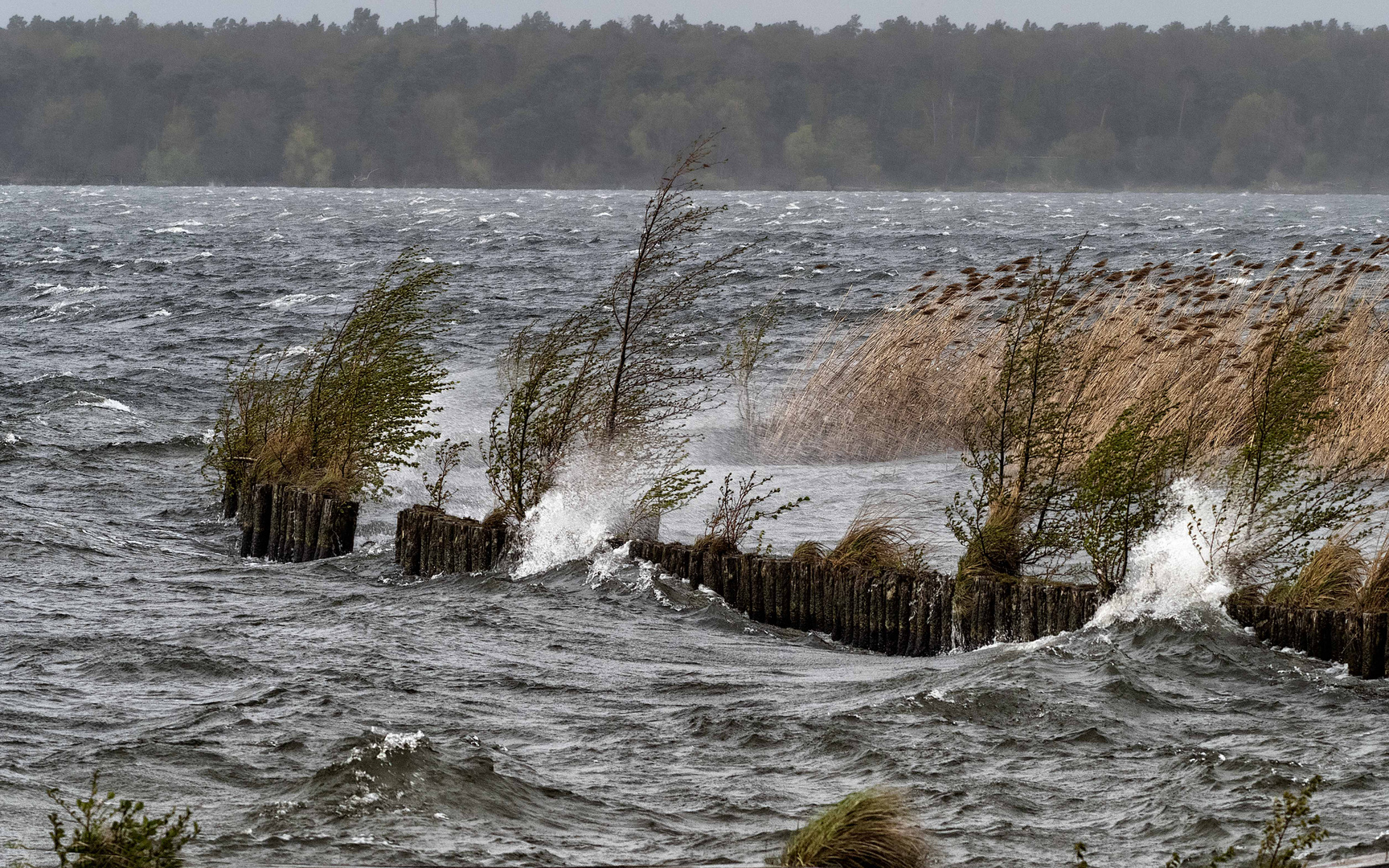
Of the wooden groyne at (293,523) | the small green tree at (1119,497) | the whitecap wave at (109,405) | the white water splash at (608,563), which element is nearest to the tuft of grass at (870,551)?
the small green tree at (1119,497)

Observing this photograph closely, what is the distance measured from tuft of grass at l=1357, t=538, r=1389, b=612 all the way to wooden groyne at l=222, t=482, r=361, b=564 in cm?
779

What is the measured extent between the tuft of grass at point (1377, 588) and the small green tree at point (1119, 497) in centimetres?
138

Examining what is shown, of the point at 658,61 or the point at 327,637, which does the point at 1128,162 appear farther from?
the point at 327,637

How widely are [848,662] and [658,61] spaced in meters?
150

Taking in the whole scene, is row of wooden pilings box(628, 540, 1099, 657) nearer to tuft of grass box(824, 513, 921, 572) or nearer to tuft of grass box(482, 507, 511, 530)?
tuft of grass box(824, 513, 921, 572)

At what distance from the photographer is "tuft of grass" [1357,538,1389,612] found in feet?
28.7

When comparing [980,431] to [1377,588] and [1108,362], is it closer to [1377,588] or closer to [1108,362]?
[1108,362]

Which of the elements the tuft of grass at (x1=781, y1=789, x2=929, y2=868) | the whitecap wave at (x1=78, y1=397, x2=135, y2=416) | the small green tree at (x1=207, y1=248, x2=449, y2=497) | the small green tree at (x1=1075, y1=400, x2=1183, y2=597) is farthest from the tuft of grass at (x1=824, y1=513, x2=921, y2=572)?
the whitecap wave at (x1=78, y1=397, x2=135, y2=416)

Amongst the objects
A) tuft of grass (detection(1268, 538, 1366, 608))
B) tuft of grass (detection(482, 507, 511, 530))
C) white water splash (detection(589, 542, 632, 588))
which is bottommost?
white water splash (detection(589, 542, 632, 588))

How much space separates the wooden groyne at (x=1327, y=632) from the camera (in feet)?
27.7

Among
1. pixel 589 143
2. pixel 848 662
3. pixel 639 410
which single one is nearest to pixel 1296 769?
pixel 848 662

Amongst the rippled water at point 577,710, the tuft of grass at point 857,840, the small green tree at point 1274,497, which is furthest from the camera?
the small green tree at point 1274,497

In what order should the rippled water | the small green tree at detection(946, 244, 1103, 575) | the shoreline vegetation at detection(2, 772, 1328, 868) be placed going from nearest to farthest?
1. the shoreline vegetation at detection(2, 772, 1328, 868)
2. the rippled water
3. the small green tree at detection(946, 244, 1103, 575)

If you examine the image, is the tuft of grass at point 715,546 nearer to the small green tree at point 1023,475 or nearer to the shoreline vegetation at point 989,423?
the shoreline vegetation at point 989,423
